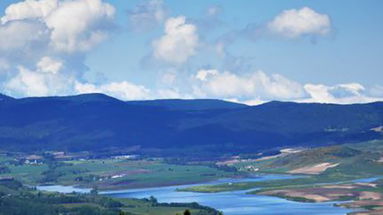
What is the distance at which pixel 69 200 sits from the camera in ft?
531

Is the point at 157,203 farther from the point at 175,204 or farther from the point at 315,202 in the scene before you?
the point at 315,202

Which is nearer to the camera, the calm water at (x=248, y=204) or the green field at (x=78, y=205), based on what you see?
the green field at (x=78, y=205)

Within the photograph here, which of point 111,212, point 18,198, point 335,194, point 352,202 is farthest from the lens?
point 335,194

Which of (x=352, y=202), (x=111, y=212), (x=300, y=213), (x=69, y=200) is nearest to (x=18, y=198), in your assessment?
(x=69, y=200)

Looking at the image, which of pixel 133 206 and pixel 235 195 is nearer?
pixel 133 206

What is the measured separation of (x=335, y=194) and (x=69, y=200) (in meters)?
52.3

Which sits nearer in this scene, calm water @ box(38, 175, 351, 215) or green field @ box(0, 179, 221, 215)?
green field @ box(0, 179, 221, 215)

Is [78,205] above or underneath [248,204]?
above

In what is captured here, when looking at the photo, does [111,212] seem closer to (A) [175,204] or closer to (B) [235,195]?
(A) [175,204]

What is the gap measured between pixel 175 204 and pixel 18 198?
85.3ft

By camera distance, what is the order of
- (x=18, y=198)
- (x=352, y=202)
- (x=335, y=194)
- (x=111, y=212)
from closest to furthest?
(x=111, y=212) < (x=18, y=198) < (x=352, y=202) < (x=335, y=194)

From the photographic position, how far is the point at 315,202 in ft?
570

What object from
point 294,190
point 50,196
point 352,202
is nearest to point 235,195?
point 294,190

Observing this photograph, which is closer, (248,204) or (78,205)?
(78,205)
